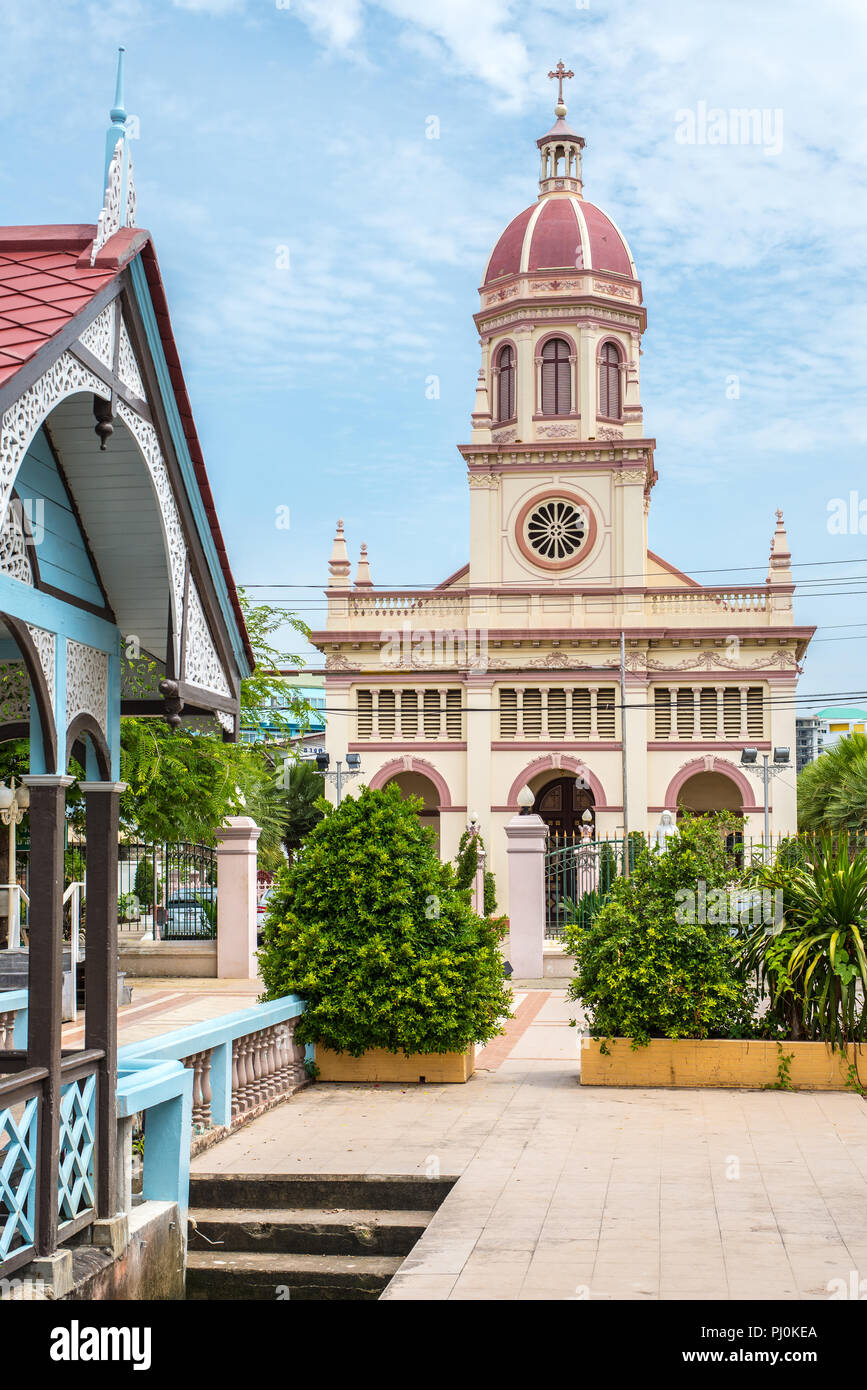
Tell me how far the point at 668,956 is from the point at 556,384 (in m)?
35.9

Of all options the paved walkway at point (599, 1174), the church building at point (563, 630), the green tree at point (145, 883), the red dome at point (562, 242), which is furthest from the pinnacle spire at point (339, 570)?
the paved walkway at point (599, 1174)

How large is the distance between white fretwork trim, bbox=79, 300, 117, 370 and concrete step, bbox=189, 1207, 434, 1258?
4.95 m

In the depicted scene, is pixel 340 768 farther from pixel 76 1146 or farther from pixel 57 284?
pixel 57 284

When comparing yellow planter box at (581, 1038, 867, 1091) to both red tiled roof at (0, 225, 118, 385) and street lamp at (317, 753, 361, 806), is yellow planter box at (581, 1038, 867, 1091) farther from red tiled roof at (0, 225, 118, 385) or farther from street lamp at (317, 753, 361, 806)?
street lamp at (317, 753, 361, 806)

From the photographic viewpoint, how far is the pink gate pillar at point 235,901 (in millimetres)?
22406

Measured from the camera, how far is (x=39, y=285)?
5574mm

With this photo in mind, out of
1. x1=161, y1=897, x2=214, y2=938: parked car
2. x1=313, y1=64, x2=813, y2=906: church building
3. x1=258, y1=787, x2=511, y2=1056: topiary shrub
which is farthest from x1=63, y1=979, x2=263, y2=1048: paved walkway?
x1=313, y1=64, x2=813, y2=906: church building

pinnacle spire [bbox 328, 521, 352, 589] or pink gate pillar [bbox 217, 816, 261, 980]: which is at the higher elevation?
pinnacle spire [bbox 328, 521, 352, 589]

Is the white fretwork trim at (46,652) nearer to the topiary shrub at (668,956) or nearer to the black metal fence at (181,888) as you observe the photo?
the topiary shrub at (668,956)

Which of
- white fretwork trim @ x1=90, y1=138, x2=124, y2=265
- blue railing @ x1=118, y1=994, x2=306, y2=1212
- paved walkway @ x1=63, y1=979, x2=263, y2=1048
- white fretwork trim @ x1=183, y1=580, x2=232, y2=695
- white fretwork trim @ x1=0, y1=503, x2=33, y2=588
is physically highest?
white fretwork trim @ x1=90, y1=138, x2=124, y2=265

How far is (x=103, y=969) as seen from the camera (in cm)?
656

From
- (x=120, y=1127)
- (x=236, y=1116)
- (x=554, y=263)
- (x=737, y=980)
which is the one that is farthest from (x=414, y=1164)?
(x=554, y=263)

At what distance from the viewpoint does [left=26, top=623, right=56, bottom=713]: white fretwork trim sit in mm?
5953

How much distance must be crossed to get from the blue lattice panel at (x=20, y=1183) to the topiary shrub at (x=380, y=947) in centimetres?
547
